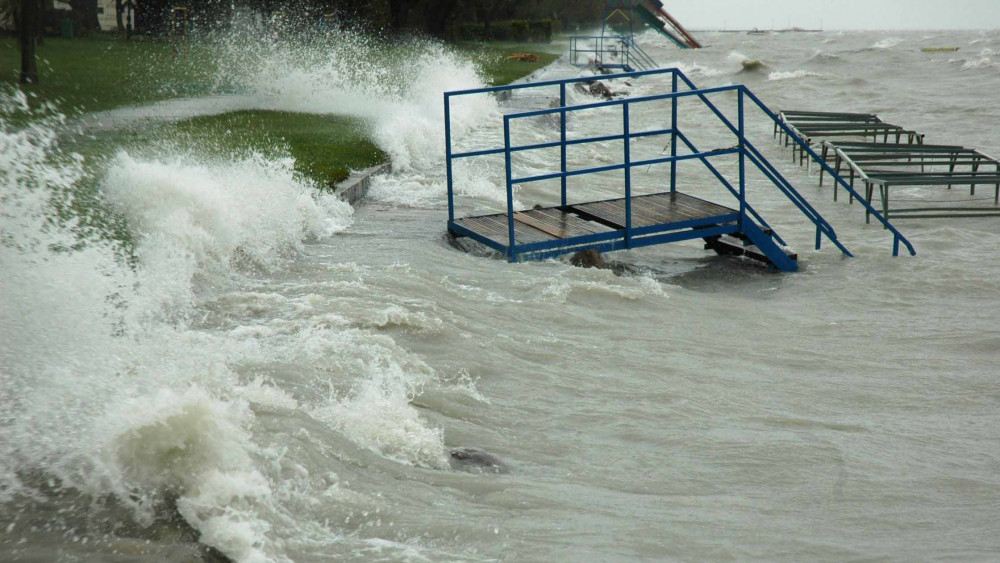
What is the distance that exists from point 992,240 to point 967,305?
3.09 metres

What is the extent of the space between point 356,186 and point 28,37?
6.95 metres

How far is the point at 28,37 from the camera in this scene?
1430 centimetres

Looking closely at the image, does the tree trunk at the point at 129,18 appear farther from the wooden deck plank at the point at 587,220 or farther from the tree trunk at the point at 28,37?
the wooden deck plank at the point at 587,220

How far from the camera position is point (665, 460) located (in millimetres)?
4875

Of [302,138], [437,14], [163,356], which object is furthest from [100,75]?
[437,14]

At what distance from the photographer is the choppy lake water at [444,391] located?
388 centimetres

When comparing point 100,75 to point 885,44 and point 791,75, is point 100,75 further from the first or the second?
point 885,44

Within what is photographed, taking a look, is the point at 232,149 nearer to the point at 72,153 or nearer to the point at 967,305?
the point at 72,153

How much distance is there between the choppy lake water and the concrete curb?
357 mm

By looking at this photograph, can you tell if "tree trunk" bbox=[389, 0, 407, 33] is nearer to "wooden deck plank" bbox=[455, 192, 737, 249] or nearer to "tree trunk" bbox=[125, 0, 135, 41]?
Answer: "tree trunk" bbox=[125, 0, 135, 41]

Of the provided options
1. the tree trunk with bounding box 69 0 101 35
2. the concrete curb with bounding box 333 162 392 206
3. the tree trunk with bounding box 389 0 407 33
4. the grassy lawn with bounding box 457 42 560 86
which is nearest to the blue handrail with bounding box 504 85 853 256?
the concrete curb with bounding box 333 162 392 206

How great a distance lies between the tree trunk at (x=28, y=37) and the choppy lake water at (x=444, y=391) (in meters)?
5.27

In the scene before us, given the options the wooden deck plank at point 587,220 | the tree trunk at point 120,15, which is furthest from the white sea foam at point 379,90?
the wooden deck plank at point 587,220

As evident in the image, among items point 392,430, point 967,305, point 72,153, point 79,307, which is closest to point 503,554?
point 392,430
